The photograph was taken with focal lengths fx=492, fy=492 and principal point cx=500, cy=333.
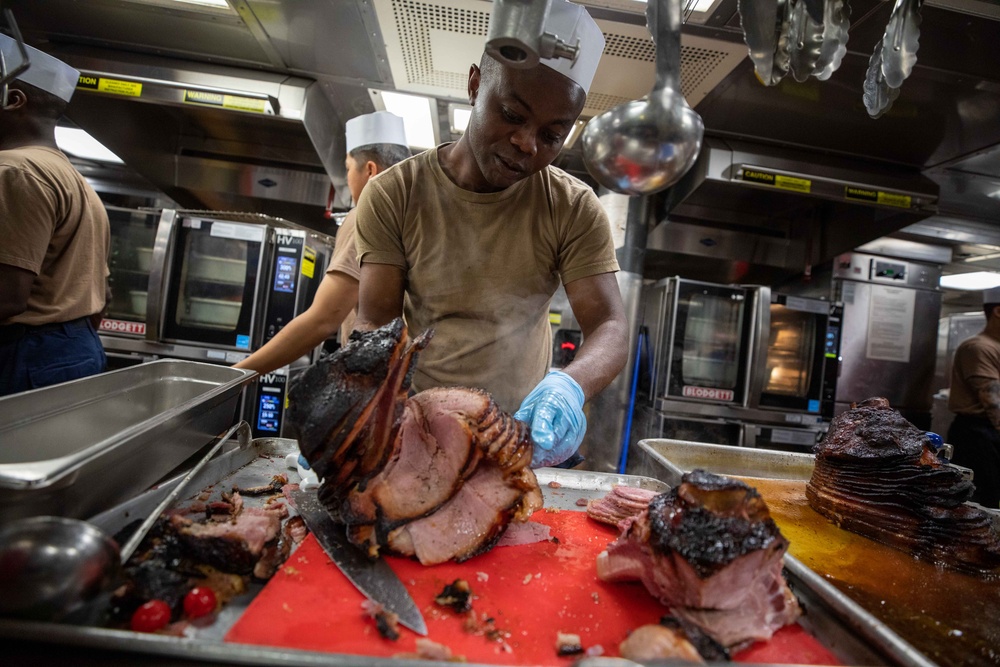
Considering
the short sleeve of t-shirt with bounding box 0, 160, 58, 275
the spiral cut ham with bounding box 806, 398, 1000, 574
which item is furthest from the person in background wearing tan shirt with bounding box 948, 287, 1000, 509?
the short sleeve of t-shirt with bounding box 0, 160, 58, 275

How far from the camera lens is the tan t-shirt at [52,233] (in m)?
2.75

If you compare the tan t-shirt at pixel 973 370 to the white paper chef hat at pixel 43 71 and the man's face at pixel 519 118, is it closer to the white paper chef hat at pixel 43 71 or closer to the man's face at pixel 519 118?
the man's face at pixel 519 118

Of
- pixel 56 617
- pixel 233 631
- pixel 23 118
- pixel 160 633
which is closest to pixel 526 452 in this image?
pixel 233 631

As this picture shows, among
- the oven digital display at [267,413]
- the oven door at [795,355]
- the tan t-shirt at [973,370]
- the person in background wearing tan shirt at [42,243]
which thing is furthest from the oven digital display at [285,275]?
the tan t-shirt at [973,370]

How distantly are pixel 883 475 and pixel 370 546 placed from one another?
2.22m

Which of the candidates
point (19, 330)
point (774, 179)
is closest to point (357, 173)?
point (19, 330)

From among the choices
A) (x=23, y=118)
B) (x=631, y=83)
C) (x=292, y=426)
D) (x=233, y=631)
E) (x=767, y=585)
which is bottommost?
(x=233, y=631)

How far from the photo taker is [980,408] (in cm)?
572

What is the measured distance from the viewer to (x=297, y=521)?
5.05ft

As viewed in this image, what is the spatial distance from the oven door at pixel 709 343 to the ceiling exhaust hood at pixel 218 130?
4.50 metres

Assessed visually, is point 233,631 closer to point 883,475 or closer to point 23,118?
point 883,475

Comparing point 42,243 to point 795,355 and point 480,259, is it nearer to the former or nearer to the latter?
point 480,259

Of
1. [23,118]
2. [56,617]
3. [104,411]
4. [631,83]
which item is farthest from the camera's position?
[631,83]

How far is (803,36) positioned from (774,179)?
394 centimetres
